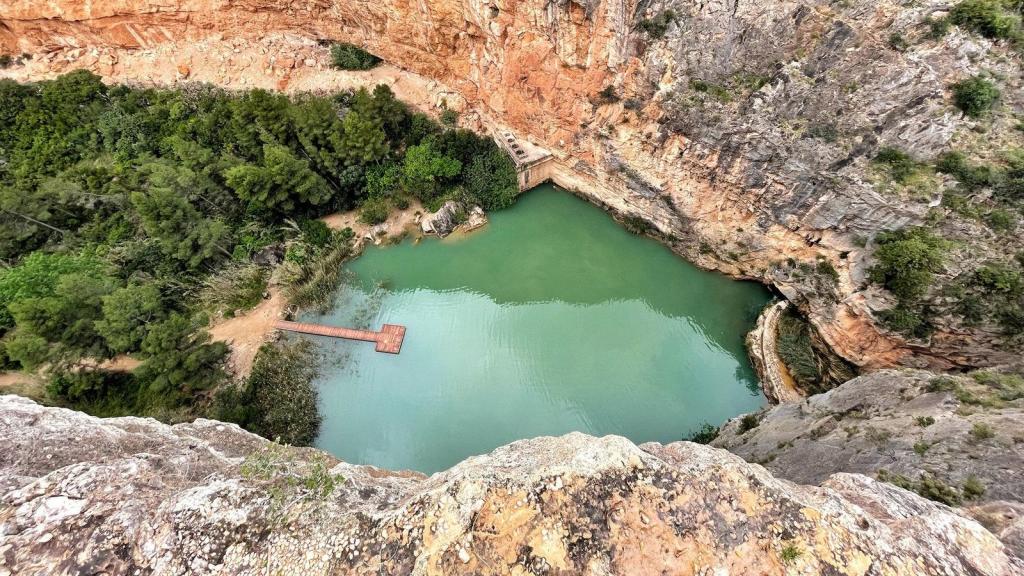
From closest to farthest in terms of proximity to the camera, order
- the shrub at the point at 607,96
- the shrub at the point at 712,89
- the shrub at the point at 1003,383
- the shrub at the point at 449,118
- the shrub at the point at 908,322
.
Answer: the shrub at the point at 1003,383, the shrub at the point at 908,322, the shrub at the point at 712,89, the shrub at the point at 607,96, the shrub at the point at 449,118

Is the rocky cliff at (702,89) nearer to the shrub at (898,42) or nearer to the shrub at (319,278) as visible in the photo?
the shrub at (898,42)

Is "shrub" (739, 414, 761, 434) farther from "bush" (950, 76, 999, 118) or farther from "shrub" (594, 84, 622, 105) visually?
"shrub" (594, 84, 622, 105)

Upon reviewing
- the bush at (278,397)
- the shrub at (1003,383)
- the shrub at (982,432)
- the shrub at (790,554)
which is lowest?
the bush at (278,397)

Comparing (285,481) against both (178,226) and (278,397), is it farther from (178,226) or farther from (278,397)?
(178,226)

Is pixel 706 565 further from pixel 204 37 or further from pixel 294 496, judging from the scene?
pixel 204 37

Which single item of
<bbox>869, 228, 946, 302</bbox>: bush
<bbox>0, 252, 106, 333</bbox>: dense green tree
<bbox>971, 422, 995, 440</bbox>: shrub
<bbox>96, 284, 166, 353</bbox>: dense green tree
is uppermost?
<bbox>869, 228, 946, 302</bbox>: bush

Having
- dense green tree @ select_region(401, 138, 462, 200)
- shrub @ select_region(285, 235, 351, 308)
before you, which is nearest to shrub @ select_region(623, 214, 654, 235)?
dense green tree @ select_region(401, 138, 462, 200)

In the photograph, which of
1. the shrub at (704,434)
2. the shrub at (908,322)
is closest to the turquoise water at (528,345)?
the shrub at (704,434)
